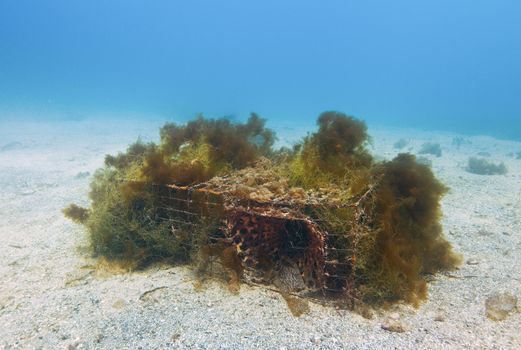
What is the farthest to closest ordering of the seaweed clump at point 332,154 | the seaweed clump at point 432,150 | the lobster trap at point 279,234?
1. the seaweed clump at point 432,150
2. the seaweed clump at point 332,154
3. the lobster trap at point 279,234

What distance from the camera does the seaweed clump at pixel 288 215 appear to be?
14.2ft

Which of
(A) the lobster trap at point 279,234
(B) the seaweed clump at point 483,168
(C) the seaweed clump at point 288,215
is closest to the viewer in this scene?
(A) the lobster trap at point 279,234

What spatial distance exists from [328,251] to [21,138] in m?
28.6

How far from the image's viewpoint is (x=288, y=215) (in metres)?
4.09

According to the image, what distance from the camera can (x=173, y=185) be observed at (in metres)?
5.00

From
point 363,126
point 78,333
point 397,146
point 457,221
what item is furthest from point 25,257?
point 397,146

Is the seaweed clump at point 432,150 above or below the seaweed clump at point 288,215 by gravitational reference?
above

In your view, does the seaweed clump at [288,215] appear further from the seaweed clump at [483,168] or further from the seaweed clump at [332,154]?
the seaweed clump at [483,168]

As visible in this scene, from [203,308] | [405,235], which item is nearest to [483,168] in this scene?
[405,235]

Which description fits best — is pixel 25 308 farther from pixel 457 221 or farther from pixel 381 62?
pixel 381 62

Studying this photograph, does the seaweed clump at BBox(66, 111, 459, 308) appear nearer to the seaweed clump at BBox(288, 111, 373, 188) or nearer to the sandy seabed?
the seaweed clump at BBox(288, 111, 373, 188)

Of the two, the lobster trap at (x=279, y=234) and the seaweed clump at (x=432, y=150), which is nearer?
the lobster trap at (x=279, y=234)

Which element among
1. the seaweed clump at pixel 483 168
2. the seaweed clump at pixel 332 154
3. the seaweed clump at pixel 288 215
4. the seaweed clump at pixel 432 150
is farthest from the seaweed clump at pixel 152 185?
the seaweed clump at pixel 432 150

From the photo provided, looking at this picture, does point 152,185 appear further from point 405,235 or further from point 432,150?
point 432,150
